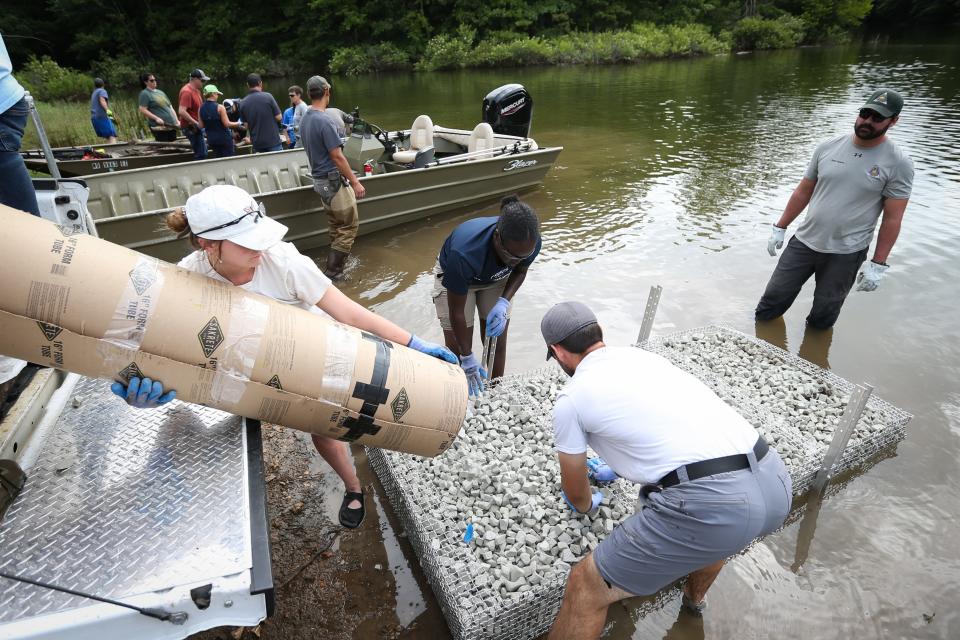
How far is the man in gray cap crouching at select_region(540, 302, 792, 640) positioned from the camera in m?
1.99

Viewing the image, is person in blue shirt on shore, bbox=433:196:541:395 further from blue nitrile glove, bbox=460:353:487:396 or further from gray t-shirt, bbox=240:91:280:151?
gray t-shirt, bbox=240:91:280:151

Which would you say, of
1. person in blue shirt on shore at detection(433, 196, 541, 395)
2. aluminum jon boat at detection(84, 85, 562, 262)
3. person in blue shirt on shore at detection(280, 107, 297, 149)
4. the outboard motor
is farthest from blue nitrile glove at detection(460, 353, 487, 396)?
person in blue shirt on shore at detection(280, 107, 297, 149)

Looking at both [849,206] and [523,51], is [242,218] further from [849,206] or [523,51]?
[523,51]

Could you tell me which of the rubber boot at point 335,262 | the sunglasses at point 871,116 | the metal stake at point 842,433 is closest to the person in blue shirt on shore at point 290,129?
the rubber boot at point 335,262

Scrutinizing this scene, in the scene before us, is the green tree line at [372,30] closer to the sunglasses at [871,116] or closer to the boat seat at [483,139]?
the boat seat at [483,139]

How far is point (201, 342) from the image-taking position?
6.02ft

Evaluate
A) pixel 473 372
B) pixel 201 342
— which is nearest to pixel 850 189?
pixel 473 372

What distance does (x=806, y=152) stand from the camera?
11.3 m

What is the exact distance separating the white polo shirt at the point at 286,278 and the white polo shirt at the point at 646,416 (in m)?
1.19

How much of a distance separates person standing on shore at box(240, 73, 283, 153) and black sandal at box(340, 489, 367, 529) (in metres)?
6.66

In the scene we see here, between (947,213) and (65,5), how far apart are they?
48.3 m

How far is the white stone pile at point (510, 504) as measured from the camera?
8.51 ft

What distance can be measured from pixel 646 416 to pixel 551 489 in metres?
1.19

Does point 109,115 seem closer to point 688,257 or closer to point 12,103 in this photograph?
point 12,103
